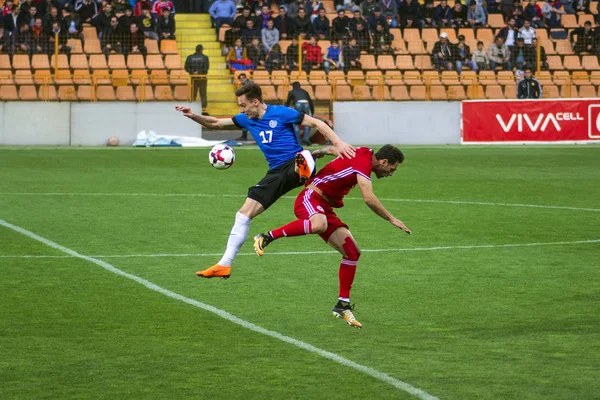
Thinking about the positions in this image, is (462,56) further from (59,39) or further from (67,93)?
(59,39)

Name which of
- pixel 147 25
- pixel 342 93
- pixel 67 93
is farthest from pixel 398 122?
pixel 67 93

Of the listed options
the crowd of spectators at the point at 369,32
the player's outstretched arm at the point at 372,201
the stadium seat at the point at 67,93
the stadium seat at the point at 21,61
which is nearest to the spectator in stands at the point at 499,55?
the crowd of spectators at the point at 369,32

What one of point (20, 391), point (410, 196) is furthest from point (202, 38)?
point (20, 391)

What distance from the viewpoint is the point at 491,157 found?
27.5 meters

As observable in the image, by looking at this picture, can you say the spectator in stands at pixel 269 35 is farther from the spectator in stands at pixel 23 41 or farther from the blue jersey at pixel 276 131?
the blue jersey at pixel 276 131

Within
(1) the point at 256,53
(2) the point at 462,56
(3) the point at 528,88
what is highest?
(1) the point at 256,53

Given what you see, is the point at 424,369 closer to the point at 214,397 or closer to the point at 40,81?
the point at 214,397

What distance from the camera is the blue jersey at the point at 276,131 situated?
10.2 m

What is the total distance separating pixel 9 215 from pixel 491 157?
14320 millimetres

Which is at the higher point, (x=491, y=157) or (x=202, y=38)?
(x=202, y=38)

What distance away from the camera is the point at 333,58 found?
32.9 metres

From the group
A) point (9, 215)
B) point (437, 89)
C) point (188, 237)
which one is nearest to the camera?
point (188, 237)

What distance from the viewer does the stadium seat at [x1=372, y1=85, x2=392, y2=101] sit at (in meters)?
32.6

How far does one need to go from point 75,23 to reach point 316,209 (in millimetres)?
23696
